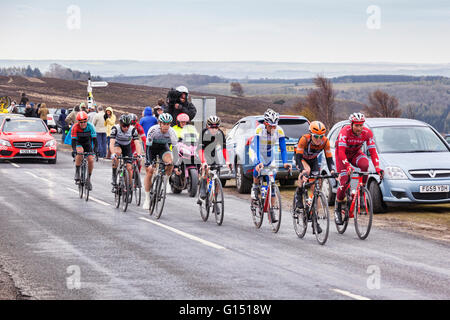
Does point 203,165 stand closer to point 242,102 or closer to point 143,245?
point 143,245

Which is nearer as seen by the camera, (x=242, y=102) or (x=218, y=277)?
(x=218, y=277)

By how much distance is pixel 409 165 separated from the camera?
15695 mm

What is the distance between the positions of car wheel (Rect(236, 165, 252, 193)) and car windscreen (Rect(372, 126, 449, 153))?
4.37 meters

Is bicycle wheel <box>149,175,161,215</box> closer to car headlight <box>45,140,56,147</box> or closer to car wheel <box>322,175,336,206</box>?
car wheel <box>322,175,336,206</box>

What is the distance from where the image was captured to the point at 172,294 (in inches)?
321

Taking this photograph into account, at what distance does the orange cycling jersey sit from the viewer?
41.5 feet

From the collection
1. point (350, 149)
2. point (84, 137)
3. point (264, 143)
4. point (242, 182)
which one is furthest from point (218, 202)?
point (242, 182)

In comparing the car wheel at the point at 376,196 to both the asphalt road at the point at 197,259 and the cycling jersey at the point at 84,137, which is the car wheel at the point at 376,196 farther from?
the cycling jersey at the point at 84,137

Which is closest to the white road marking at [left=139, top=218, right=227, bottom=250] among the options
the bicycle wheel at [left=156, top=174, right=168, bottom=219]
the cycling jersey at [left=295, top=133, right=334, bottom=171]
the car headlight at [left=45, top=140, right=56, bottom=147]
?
the bicycle wheel at [left=156, top=174, right=168, bottom=219]

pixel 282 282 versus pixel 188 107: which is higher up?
pixel 188 107

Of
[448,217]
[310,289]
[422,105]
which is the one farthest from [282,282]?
[422,105]

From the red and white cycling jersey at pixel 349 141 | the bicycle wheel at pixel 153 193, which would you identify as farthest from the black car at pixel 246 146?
the red and white cycling jersey at pixel 349 141
